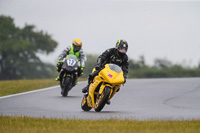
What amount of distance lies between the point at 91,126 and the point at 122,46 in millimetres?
3341

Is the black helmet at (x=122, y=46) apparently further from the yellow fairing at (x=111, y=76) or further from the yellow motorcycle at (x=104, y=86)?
the yellow fairing at (x=111, y=76)

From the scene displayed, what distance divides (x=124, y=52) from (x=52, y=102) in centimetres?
384

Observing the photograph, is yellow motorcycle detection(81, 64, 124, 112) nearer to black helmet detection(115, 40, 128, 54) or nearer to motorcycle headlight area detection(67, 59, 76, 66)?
black helmet detection(115, 40, 128, 54)

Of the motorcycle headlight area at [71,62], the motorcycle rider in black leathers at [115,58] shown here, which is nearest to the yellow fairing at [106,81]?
the motorcycle rider in black leathers at [115,58]

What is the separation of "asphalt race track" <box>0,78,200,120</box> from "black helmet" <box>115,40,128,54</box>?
1.44 m

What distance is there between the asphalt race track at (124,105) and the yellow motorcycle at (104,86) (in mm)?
272

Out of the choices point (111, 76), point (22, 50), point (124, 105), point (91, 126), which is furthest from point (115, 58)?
point (22, 50)

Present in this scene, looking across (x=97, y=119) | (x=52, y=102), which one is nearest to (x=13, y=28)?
(x=52, y=102)

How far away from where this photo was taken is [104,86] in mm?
11477

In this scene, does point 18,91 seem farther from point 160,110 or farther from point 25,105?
point 160,110

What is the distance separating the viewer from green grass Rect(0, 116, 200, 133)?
27.2 ft

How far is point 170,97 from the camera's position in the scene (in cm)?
1678

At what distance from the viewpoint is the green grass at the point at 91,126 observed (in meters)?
8.30

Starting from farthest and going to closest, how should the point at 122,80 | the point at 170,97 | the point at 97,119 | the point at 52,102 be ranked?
the point at 170,97 → the point at 52,102 → the point at 122,80 → the point at 97,119
